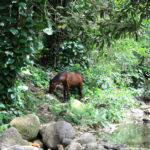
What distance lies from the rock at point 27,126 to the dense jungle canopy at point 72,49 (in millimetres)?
313

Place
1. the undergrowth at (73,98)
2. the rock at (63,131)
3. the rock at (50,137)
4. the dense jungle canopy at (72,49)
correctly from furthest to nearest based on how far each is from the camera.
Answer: the undergrowth at (73,98) < the dense jungle canopy at (72,49) < the rock at (63,131) < the rock at (50,137)

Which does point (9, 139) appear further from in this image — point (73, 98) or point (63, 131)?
point (73, 98)

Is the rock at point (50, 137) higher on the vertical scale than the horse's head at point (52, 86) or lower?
higher

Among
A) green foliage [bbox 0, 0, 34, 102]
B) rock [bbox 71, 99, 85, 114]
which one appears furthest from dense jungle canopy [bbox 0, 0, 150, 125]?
rock [bbox 71, 99, 85, 114]

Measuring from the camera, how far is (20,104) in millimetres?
4898

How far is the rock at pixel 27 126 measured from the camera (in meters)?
3.94

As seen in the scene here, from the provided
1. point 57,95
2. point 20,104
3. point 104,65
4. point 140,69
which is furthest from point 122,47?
point 20,104

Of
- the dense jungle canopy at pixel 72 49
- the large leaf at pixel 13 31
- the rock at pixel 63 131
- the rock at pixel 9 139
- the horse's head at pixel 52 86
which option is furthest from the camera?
the horse's head at pixel 52 86

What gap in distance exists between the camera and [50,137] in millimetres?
3947

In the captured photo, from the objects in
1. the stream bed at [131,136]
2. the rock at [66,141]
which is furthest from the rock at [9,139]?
the stream bed at [131,136]

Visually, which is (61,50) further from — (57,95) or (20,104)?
(20,104)

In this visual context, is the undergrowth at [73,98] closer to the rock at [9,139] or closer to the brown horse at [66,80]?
the brown horse at [66,80]

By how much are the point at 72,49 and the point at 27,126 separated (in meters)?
5.35

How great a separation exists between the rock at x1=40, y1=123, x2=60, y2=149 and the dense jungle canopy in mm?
793
